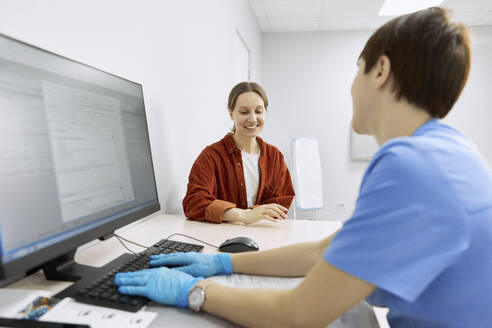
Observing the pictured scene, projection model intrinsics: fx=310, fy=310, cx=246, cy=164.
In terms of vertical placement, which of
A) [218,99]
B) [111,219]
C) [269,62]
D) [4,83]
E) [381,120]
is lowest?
[111,219]

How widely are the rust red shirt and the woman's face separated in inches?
3.6

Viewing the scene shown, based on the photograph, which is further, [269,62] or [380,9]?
[269,62]

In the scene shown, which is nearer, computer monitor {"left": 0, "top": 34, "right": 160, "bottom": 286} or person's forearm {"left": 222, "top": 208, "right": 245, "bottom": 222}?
computer monitor {"left": 0, "top": 34, "right": 160, "bottom": 286}

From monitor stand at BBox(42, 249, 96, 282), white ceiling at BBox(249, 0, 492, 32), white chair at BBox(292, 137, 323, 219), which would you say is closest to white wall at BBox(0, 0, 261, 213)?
monitor stand at BBox(42, 249, 96, 282)

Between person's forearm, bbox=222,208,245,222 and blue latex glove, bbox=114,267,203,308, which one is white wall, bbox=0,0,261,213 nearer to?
person's forearm, bbox=222,208,245,222

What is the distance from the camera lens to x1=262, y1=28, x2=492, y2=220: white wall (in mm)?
3955

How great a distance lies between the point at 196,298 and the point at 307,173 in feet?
10.6

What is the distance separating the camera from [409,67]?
560mm

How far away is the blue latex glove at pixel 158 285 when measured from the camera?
22.0 inches

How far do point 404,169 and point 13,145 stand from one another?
594mm

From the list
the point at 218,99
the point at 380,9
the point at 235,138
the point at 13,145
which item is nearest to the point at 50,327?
the point at 13,145

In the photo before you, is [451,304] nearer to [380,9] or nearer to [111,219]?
[111,219]

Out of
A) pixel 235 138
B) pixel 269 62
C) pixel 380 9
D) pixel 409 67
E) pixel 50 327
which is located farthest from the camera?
pixel 269 62

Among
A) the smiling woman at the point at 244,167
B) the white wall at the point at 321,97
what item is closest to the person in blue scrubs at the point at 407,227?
the smiling woman at the point at 244,167
